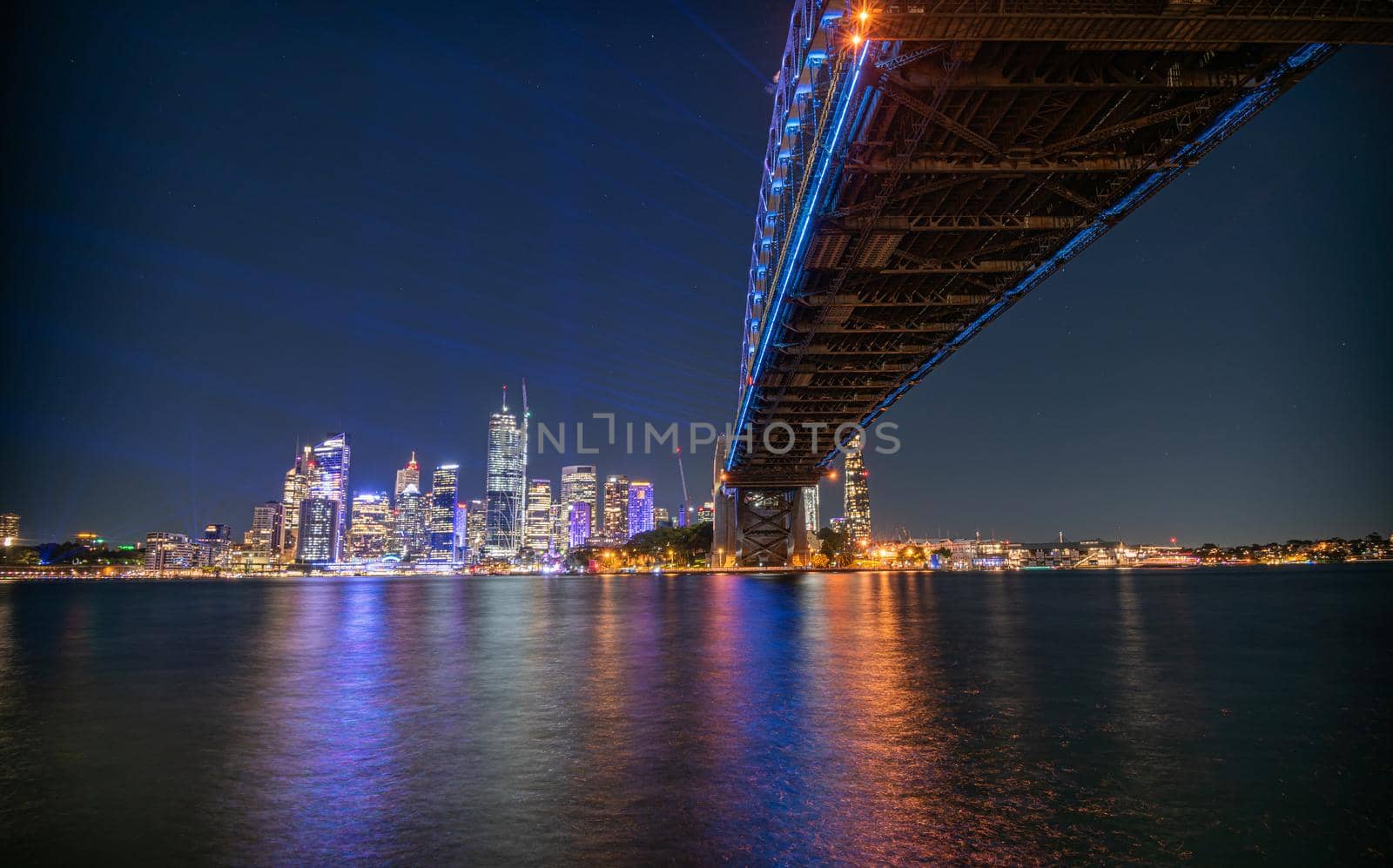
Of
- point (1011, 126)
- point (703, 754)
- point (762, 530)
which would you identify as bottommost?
point (703, 754)

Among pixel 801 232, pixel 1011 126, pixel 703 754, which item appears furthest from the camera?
pixel 801 232

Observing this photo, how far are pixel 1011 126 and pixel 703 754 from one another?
1698 cm

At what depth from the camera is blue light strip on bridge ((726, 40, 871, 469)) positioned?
16797 mm

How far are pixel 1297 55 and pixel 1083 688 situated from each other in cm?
1425

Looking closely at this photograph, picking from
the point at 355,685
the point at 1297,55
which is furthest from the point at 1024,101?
the point at 355,685

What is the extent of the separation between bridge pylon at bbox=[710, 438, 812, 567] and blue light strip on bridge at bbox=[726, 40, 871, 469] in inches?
1906

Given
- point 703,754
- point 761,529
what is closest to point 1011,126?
point 703,754

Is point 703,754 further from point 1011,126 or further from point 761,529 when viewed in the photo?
point 761,529

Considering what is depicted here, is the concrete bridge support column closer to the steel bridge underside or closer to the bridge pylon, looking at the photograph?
the bridge pylon

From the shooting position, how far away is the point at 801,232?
2412cm

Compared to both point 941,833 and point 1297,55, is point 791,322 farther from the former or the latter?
point 941,833

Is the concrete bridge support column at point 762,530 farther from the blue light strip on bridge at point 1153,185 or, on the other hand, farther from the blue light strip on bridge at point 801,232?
the blue light strip on bridge at point 1153,185

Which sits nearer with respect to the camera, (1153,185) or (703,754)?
(703,754)

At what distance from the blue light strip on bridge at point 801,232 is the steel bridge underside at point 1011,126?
86mm
